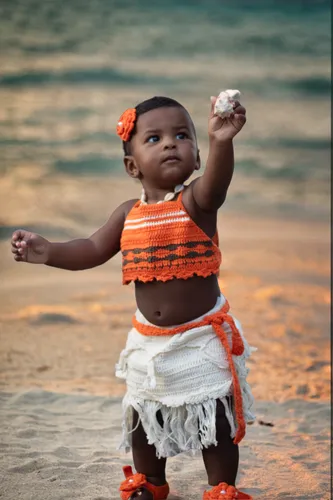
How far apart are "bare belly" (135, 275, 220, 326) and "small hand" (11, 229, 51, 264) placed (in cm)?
39

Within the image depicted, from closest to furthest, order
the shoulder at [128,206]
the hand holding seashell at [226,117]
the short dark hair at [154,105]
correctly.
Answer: the hand holding seashell at [226,117] < the short dark hair at [154,105] < the shoulder at [128,206]

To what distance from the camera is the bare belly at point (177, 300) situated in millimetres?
2676

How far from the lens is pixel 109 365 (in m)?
5.56

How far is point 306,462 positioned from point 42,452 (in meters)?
1.17

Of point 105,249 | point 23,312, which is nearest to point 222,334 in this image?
point 105,249

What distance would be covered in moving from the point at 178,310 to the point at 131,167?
53 cm

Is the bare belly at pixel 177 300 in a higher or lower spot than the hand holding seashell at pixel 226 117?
lower

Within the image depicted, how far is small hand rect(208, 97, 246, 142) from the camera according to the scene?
243cm

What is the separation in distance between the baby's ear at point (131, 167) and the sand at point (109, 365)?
1236 mm

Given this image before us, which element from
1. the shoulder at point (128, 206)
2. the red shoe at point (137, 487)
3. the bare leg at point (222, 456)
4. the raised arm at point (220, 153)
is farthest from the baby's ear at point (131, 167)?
the red shoe at point (137, 487)

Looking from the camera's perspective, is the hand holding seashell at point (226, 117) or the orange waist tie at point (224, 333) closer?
the hand holding seashell at point (226, 117)

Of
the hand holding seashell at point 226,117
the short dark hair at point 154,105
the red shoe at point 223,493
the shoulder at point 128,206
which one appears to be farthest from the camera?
the shoulder at point 128,206

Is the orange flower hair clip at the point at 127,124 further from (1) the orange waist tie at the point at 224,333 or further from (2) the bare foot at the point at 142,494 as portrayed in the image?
(2) the bare foot at the point at 142,494

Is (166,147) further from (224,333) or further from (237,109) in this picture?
(224,333)
